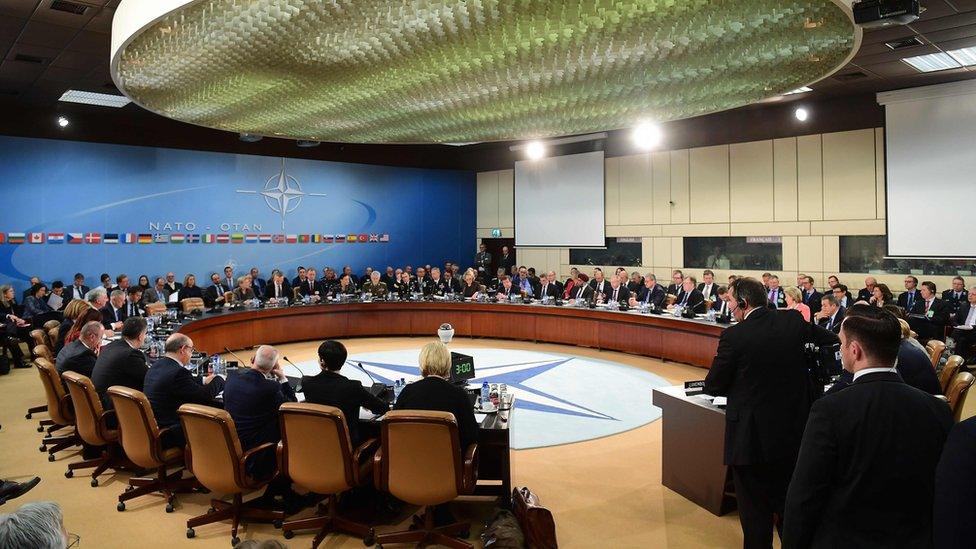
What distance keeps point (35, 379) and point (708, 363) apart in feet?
31.5

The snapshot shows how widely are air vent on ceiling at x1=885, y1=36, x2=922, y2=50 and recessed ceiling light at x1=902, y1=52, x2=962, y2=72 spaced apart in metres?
0.60

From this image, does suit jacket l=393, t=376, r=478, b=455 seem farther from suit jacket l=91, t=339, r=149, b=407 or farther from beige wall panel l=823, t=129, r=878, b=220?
beige wall panel l=823, t=129, r=878, b=220

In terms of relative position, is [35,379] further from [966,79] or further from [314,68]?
[966,79]

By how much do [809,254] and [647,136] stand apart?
13.3 ft

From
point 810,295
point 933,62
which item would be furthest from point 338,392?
point 933,62

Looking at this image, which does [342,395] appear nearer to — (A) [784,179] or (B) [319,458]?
(B) [319,458]

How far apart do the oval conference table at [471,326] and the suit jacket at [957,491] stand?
732 centimetres

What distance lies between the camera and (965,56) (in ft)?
26.0

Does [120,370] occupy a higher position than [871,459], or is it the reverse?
[871,459]

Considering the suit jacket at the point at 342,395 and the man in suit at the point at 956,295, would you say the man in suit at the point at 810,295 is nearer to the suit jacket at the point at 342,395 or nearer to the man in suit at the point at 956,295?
the man in suit at the point at 956,295

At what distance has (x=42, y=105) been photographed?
10562 millimetres

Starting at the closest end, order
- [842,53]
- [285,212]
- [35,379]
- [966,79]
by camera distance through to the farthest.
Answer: [842,53], [35,379], [966,79], [285,212]

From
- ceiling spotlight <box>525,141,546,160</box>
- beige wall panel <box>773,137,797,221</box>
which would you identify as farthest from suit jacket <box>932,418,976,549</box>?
ceiling spotlight <box>525,141,546,160</box>

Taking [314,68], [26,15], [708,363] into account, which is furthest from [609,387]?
[26,15]
